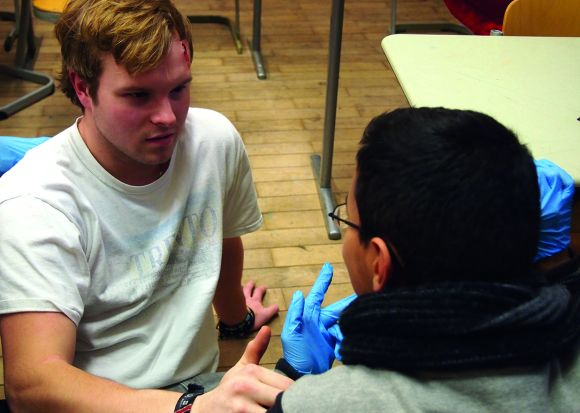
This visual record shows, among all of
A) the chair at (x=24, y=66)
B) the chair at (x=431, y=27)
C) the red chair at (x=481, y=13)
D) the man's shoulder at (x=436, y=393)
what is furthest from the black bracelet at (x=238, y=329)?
A: the chair at (x=431, y=27)

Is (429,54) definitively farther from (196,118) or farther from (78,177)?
(78,177)

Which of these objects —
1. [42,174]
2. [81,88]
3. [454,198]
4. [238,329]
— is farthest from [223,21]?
[454,198]

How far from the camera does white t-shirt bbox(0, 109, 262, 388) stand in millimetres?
1038

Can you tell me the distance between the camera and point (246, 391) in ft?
2.90

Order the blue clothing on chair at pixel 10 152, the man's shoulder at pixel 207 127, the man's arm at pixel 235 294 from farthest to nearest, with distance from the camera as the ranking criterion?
the man's arm at pixel 235 294 < the blue clothing on chair at pixel 10 152 < the man's shoulder at pixel 207 127

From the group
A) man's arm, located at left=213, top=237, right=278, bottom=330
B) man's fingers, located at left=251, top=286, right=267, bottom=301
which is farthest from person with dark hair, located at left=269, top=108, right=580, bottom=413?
man's fingers, located at left=251, top=286, right=267, bottom=301

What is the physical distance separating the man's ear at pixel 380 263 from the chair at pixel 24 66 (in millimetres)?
2783

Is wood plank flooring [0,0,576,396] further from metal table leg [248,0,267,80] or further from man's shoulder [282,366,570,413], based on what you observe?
man's shoulder [282,366,570,413]

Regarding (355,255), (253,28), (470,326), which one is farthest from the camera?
(253,28)

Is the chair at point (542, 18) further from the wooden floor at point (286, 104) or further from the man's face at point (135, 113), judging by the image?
the man's face at point (135, 113)

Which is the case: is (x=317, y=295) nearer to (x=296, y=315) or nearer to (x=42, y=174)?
(x=296, y=315)

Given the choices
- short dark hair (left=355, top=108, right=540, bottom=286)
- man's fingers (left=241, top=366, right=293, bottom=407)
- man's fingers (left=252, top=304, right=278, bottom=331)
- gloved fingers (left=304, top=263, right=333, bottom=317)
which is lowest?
man's fingers (left=252, top=304, right=278, bottom=331)

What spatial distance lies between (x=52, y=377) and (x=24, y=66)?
2995 mm

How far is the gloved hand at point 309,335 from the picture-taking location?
1.12 m
